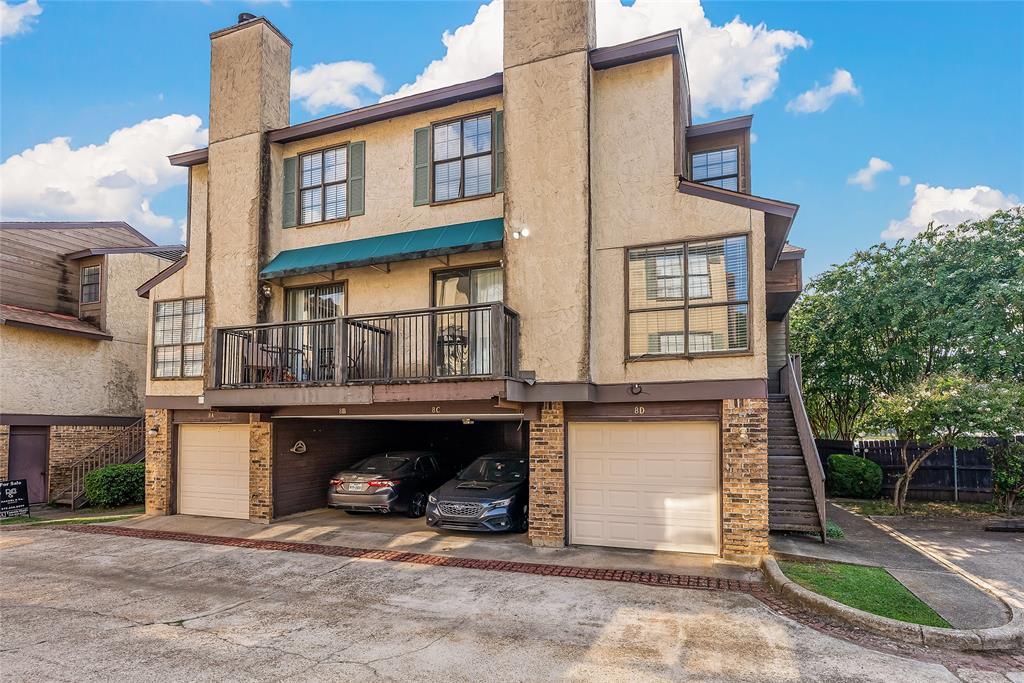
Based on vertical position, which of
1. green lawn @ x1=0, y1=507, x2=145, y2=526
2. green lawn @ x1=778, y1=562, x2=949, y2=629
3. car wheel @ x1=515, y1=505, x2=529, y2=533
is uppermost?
green lawn @ x1=778, y1=562, x2=949, y2=629

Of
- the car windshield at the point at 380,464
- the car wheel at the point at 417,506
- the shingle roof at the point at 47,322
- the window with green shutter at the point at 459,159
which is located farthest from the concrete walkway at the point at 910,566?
the shingle roof at the point at 47,322

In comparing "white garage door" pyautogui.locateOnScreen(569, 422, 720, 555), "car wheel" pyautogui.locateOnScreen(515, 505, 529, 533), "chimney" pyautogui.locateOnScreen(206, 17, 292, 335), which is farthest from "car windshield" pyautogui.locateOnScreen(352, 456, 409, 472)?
"white garage door" pyautogui.locateOnScreen(569, 422, 720, 555)

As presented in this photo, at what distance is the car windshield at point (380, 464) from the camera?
13.1 meters

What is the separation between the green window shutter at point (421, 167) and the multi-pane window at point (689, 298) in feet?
14.8

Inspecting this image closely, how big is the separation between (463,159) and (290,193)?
4305 mm

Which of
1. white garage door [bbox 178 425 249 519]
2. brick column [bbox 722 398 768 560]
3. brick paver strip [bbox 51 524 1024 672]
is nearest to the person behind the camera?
brick paver strip [bbox 51 524 1024 672]

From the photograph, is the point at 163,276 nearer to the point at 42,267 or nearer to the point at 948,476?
the point at 42,267

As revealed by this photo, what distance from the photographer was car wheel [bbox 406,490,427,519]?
12945mm

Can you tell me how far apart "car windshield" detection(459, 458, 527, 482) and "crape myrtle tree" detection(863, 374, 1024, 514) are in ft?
25.3

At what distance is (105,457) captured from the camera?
56.5 feet

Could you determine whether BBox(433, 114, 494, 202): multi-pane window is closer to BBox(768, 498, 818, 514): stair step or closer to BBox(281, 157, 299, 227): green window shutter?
BBox(281, 157, 299, 227): green window shutter

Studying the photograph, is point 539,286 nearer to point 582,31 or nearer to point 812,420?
point 582,31

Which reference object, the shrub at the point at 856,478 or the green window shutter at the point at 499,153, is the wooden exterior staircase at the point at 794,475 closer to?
the shrub at the point at 856,478

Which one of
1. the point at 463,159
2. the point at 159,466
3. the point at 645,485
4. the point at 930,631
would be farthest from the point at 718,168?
the point at 159,466
